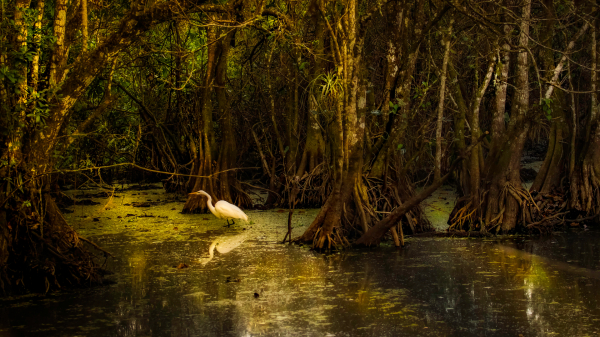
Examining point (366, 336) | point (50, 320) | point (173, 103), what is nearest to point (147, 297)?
point (50, 320)

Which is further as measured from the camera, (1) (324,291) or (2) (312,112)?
(2) (312,112)

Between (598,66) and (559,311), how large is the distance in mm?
5699

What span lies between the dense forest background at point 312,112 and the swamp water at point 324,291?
1.69 ft

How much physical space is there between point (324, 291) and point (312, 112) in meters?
3.97

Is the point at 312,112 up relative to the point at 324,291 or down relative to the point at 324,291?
up

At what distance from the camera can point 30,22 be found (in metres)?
6.37

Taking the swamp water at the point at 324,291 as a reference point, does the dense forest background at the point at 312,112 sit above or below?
above

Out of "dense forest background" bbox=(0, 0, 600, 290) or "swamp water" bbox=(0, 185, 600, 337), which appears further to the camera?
"dense forest background" bbox=(0, 0, 600, 290)

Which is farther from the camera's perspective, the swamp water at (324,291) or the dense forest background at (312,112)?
the dense forest background at (312,112)

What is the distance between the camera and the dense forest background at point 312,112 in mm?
6461

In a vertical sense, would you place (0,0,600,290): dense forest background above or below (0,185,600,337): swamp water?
above

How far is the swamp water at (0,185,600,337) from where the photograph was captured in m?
5.41

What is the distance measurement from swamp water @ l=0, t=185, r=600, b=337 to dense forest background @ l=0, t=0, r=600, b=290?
52cm

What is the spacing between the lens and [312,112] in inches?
395
